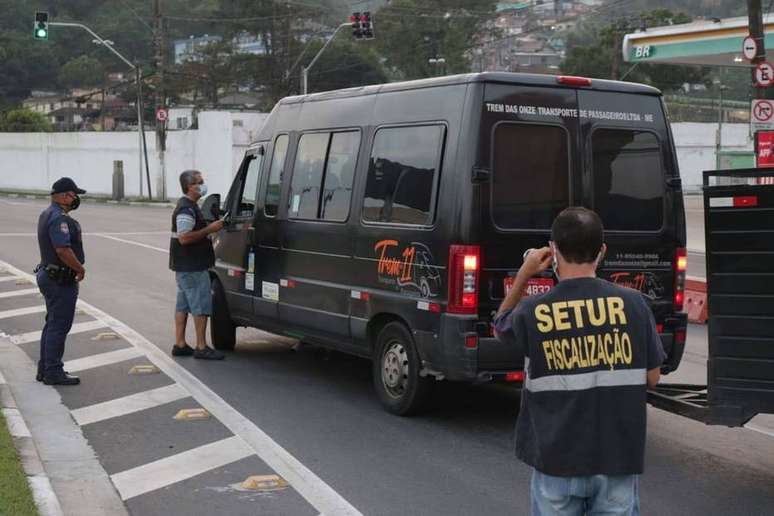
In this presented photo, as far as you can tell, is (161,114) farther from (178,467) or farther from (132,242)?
(178,467)

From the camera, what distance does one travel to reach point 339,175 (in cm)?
865

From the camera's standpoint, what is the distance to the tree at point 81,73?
90875 millimetres

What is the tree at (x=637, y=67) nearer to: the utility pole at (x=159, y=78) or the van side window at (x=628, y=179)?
the utility pole at (x=159, y=78)

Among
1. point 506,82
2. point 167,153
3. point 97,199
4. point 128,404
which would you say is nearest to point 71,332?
point 128,404

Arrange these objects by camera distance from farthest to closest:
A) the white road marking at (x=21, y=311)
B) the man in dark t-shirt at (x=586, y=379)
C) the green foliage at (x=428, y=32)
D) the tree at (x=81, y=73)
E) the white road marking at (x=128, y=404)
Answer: the tree at (x=81, y=73)
the green foliage at (x=428, y=32)
the white road marking at (x=21, y=311)
the white road marking at (x=128, y=404)
the man in dark t-shirt at (x=586, y=379)

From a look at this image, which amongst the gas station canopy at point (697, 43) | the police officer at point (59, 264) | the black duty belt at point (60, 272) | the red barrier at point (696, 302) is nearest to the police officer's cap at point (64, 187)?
the police officer at point (59, 264)

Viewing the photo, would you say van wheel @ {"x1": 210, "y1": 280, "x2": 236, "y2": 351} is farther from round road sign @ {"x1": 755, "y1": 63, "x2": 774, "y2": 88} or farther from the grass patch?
round road sign @ {"x1": 755, "y1": 63, "x2": 774, "y2": 88}

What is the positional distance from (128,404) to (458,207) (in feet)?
10.7

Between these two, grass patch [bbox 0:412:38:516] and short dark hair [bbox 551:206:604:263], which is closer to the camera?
short dark hair [bbox 551:206:604:263]

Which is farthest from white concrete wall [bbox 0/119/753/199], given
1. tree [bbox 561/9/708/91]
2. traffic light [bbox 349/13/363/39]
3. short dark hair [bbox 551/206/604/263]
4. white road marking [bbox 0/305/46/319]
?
short dark hair [bbox 551/206/604/263]

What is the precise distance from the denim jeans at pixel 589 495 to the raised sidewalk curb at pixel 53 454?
3029 mm

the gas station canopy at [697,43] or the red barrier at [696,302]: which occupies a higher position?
the gas station canopy at [697,43]

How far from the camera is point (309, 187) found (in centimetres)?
907

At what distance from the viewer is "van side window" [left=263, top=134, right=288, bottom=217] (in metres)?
9.55
